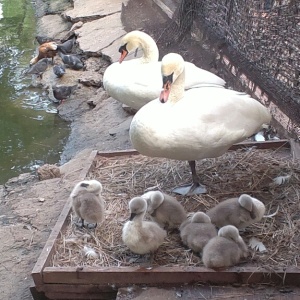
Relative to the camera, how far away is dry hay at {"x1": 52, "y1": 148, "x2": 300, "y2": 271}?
2986 mm

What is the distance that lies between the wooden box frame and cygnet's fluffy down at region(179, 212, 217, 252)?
160 mm

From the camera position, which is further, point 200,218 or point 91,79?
point 91,79

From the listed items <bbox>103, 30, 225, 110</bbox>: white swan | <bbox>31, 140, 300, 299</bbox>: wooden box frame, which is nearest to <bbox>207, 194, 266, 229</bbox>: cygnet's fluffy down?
<bbox>31, 140, 300, 299</bbox>: wooden box frame

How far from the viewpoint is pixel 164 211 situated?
10.6 feet

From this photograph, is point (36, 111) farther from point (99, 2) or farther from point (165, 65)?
point (99, 2)

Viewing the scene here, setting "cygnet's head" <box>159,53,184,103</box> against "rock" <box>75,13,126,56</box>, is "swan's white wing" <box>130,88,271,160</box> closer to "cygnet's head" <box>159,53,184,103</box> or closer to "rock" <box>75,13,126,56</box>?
"cygnet's head" <box>159,53,184,103</box>

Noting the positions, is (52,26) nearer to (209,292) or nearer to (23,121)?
(23,121)

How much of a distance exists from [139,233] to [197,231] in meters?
0.32

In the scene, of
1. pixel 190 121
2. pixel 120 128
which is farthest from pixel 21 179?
pixel 190 121

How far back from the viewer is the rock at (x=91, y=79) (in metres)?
7.70

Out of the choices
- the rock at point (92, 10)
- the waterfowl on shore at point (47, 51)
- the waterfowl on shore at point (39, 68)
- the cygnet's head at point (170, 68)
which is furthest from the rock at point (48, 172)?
the rock at point (92, 10)

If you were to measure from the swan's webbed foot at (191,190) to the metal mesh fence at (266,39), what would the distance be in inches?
40.2

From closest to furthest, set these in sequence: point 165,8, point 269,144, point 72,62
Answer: point 269,144
point 72,62
point 165,8

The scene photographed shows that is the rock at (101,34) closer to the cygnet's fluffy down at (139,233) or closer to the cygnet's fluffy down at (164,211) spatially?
the cygnet's fluffy down at (164,211)
